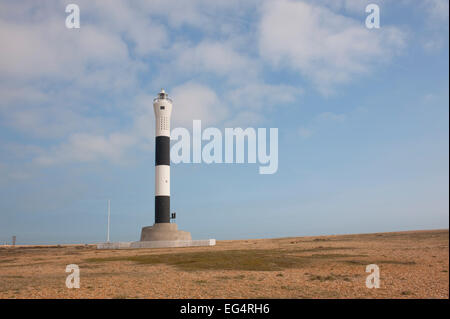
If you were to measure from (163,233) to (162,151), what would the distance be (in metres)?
11.2

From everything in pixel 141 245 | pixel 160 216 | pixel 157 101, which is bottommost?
pixel 141 245

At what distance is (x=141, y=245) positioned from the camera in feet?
162

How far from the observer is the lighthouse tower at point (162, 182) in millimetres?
51812

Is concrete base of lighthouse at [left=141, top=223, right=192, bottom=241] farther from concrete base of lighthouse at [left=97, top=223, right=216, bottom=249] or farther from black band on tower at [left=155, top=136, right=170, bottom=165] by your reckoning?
black band on tower at [left=155, top=136, right=170, bottom=165]

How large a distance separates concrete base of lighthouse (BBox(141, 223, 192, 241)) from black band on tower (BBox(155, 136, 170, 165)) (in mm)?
8594

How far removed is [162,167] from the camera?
53469mm

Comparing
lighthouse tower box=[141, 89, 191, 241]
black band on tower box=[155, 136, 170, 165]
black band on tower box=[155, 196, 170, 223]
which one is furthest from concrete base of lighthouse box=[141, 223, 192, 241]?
black band on tower box=[155, 136, 170, 165]

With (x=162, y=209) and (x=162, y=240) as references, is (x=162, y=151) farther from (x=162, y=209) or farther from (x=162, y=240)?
(x=162, y=240)

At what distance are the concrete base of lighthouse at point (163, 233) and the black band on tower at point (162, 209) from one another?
863 millimetres

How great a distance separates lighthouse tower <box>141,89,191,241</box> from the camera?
5181 centimetres

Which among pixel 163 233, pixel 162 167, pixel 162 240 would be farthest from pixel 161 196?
pixel 162 240
